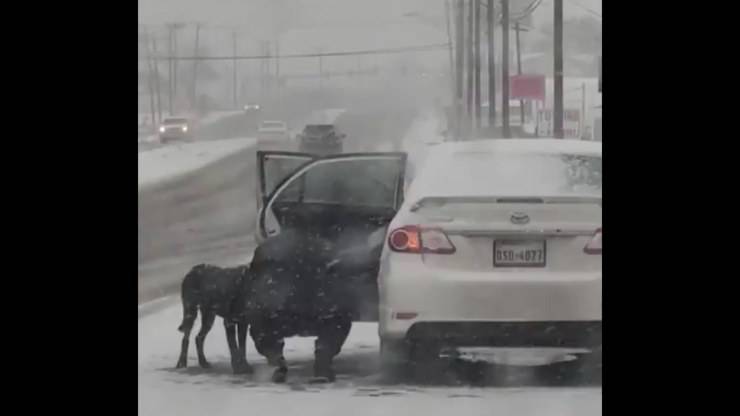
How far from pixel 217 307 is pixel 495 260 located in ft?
4.19

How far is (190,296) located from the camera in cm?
583

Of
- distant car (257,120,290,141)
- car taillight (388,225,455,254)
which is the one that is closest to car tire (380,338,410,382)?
car taillight (388,225,455,254)

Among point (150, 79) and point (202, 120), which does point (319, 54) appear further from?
point (150, 79)

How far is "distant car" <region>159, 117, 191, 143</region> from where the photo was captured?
582cm

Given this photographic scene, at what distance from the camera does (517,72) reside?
5887 mm

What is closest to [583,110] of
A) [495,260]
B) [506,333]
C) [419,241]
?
[495,260]

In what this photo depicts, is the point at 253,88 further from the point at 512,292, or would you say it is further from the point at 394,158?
the point at 512,292

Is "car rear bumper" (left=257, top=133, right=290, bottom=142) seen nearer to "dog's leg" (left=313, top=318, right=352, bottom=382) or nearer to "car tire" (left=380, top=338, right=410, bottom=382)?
"dog's leg" (left=313, top=318, right=352, bottom=382)

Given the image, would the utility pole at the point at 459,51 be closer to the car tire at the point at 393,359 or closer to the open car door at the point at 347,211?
the open car door at the point at 347,211

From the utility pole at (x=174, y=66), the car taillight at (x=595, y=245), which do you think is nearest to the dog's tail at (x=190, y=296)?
the utility pole at (x=174, y=66)

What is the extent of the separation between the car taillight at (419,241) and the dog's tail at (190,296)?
89 cm

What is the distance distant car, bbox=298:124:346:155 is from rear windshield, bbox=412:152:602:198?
393mm
